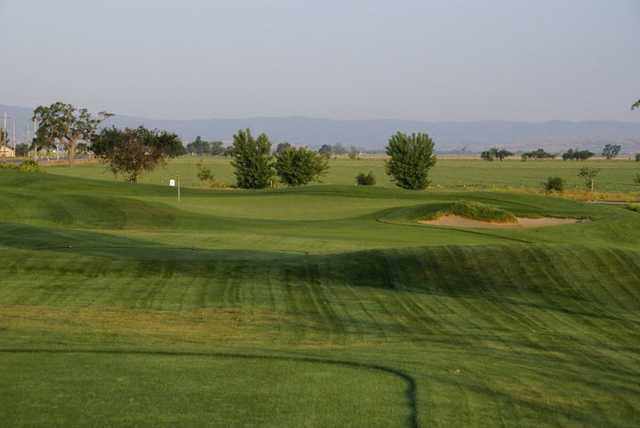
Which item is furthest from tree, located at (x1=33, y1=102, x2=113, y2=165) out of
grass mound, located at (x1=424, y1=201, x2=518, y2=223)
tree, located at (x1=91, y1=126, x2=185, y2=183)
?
grass mound, located at (x1=424, y1=201, x2=518, y2=223)

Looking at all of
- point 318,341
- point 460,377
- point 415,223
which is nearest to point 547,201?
point 415,223

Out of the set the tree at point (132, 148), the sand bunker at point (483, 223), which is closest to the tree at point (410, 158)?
the tree at point (132, 148)

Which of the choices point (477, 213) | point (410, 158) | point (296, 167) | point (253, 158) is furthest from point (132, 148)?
point (477, 213)

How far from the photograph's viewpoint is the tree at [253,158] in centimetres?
7856

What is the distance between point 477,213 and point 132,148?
44115 millimetres

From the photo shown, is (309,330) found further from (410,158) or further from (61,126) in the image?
(61,126)

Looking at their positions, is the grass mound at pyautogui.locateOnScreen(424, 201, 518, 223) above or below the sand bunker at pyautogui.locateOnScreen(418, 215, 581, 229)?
above

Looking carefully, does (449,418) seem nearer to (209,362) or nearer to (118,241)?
(209,362)

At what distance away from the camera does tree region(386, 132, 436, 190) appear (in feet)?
262

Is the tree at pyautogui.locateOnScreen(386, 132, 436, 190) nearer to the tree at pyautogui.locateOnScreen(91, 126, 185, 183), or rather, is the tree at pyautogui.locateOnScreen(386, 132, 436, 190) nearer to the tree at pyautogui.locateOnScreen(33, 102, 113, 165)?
the tree at pyautogui.locateOnScreen(91, 126, 185, 183)

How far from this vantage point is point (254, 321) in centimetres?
1652

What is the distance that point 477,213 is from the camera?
41781 millimetres

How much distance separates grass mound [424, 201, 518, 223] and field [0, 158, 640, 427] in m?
6.45

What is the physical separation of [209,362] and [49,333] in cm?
463
